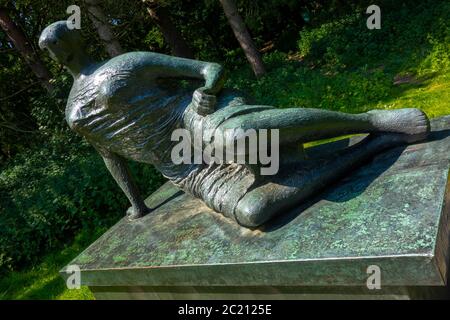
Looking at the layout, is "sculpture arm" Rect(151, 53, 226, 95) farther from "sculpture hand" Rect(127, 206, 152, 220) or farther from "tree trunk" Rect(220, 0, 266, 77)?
"tree trunk" Rect(220, 0, 266, 77)

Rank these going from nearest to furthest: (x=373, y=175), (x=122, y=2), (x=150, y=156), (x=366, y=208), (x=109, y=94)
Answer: (x=366, y=208) < (x=373, y=175) < (x=109, y=94) < (x=150, y=156) < (x=122, y=2)

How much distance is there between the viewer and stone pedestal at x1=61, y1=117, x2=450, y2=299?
191cm

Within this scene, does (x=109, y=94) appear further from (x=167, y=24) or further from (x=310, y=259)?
(x=167, y=24)

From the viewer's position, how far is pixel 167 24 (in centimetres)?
1332

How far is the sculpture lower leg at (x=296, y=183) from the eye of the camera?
8.00 feet

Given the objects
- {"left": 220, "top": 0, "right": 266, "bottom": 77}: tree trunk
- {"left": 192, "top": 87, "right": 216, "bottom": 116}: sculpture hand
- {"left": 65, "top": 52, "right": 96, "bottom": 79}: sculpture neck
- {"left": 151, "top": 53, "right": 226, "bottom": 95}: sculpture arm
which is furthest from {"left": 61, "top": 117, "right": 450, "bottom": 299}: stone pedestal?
{"left": 220, "top": 0, "right": 266, "bottom": 77}: tree trunk

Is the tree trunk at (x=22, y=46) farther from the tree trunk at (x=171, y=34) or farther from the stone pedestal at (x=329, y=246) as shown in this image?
the stone pedestal at (x=329, y=246)

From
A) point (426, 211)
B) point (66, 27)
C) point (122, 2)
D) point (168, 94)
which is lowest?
point (426, 211)

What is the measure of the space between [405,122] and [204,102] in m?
1.15

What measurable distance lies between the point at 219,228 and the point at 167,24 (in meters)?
11.5

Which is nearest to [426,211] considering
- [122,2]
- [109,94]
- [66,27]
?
[109,94]

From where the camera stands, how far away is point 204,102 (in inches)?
107

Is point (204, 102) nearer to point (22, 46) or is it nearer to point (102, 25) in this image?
point (102, 25)

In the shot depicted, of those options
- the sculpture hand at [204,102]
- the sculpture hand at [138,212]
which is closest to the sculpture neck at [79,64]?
the sculpture hand at [204,102]
